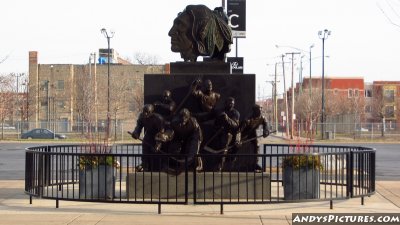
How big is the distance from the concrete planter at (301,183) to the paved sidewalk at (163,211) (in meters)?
0.20

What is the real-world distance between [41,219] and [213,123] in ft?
14.5

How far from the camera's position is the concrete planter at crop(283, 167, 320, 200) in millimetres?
13562

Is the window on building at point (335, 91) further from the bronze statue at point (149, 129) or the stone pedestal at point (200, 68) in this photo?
the bronze statue at point (149, 129)

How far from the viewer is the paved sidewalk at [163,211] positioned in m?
11.5

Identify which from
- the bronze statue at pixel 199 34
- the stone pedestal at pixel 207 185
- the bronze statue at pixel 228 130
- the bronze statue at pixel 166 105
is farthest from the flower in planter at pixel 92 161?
the bronze statue at pixel 199 34

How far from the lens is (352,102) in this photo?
322 ft

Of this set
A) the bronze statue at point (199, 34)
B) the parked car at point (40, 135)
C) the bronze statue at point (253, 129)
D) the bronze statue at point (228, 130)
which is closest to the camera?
the bronze statue at point (228, 130)

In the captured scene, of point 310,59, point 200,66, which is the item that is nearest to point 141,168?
point 200,66

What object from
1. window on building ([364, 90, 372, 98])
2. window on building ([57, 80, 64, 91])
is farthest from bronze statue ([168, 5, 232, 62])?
window on building ([364, 90, 372, 98])

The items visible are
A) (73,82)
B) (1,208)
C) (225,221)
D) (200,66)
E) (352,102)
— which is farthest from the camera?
(352,102)

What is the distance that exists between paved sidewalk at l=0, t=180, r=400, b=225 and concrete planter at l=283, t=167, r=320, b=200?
0.20m

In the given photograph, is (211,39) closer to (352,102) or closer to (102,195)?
(102,195)

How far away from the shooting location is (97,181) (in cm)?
1360

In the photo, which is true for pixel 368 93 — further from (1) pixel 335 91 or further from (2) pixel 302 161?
(2) pixel 302 161
